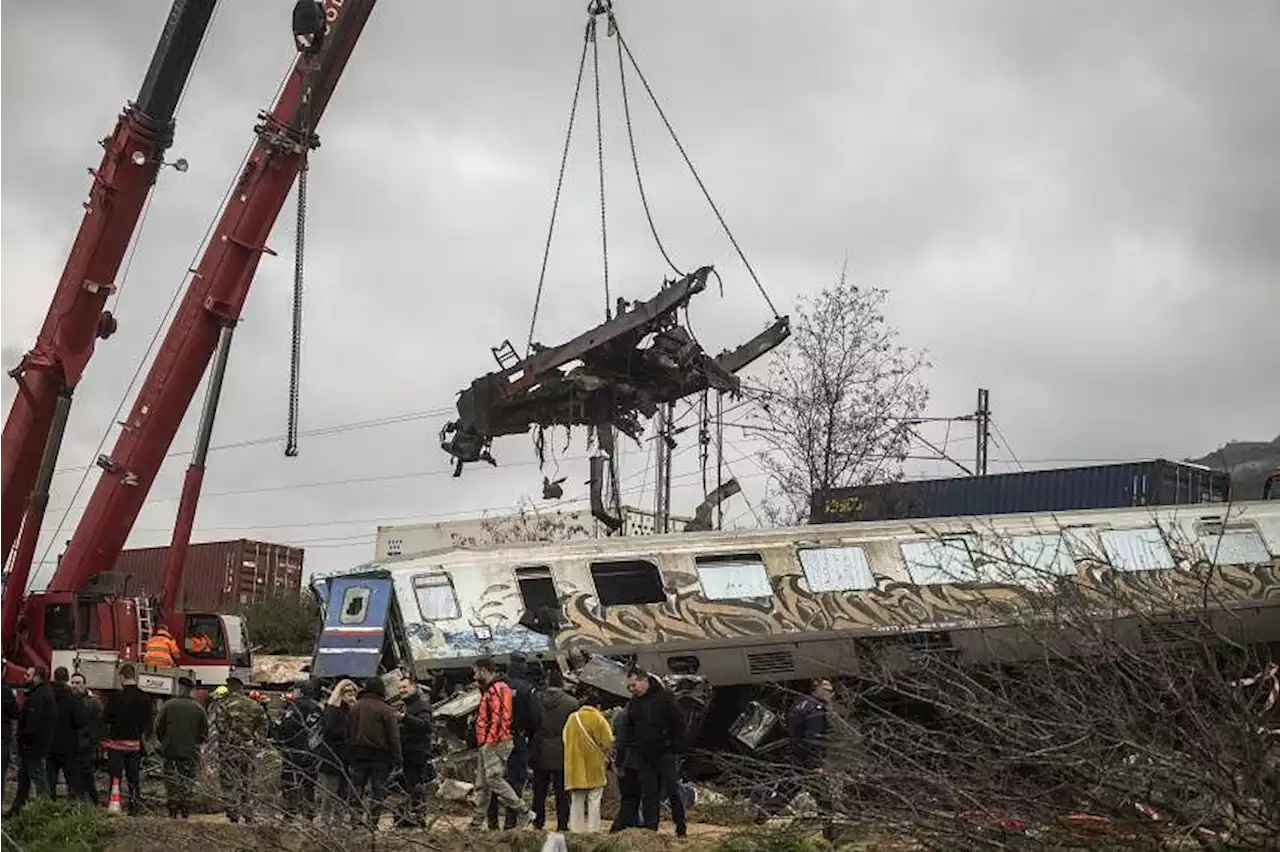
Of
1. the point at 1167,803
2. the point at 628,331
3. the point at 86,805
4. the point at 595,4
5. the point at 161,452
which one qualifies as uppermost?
the point at 595,4

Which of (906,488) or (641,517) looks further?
(641,517)

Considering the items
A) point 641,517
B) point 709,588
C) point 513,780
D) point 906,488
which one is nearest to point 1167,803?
point 513,780

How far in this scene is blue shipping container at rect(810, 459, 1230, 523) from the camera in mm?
25875

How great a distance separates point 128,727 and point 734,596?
25.6ft

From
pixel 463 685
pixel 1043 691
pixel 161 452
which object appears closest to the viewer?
pixel 1043 691

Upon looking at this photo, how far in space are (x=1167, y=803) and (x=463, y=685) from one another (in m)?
12.6

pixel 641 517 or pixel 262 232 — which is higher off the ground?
pixel 262 232

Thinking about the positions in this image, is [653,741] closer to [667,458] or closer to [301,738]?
[301,738]

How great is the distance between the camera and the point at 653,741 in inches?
516

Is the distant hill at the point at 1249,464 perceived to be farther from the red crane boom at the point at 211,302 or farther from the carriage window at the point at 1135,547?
the red crane boom at the point at 211,302

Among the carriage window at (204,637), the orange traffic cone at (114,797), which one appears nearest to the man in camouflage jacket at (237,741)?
the orange traffic cone at (114,797)

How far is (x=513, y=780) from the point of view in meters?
14.7

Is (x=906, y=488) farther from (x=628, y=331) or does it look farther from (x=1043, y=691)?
(x=1043, y=691)

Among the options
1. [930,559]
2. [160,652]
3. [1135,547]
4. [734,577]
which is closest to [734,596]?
[734,577]
